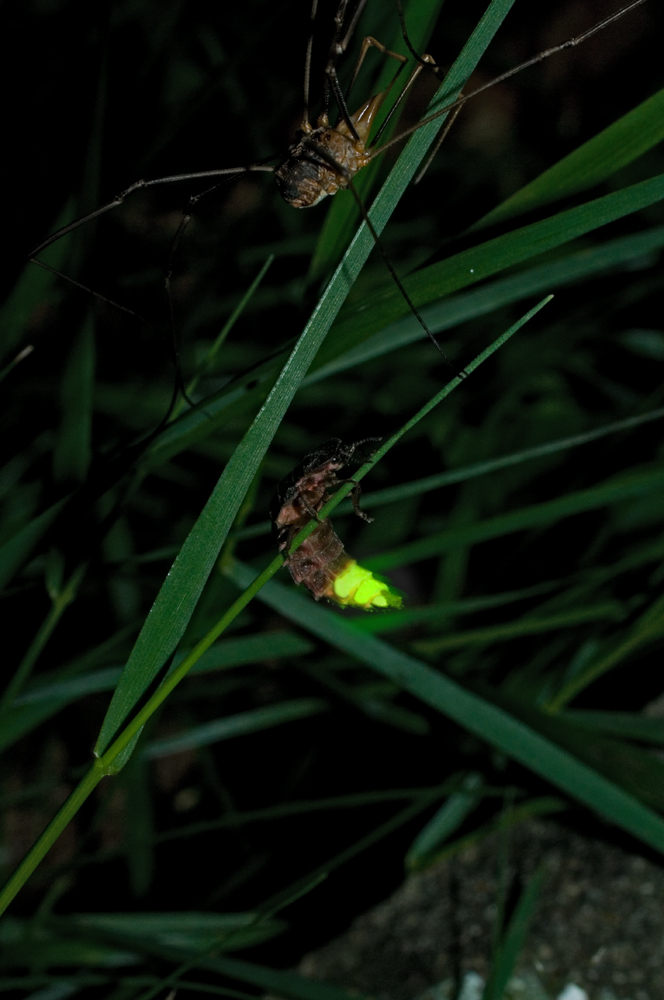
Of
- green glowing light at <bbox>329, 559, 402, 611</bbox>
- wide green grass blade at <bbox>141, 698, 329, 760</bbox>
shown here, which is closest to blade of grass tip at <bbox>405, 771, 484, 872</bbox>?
wide green grass blade at <bbox>141, 698, 329, 760</bbox>

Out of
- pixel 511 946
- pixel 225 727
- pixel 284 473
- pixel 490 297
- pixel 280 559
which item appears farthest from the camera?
pixel 284 473

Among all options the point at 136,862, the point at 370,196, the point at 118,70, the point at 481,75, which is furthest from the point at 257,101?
the point at 136,862

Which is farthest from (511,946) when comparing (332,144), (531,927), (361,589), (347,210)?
(332,144)

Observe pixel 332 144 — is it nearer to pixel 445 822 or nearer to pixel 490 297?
pixel 490 297

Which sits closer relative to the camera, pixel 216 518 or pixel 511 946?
pixel 216 518

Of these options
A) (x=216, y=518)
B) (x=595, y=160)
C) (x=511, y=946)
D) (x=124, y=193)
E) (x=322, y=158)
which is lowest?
(x=511, y=946)

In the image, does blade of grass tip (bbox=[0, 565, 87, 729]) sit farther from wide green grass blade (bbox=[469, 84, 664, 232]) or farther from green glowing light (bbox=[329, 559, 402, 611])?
wide green grass blade (bbox=[469, 84, 664, 232])

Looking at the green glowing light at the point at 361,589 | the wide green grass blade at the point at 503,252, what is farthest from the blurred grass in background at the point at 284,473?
the green glowing light at the point at 361,589

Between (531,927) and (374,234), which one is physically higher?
(374,234)
